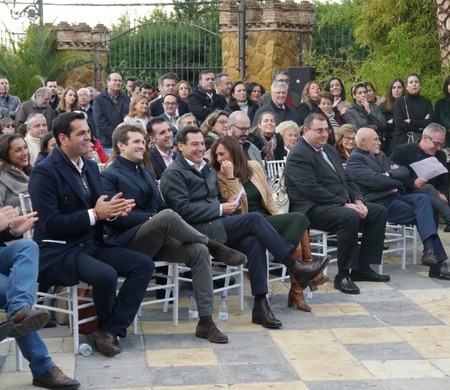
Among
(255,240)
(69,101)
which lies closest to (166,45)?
(69,101)

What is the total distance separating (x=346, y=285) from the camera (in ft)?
29.1

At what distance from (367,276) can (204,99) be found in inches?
170

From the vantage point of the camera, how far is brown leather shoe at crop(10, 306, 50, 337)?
18.9 feet

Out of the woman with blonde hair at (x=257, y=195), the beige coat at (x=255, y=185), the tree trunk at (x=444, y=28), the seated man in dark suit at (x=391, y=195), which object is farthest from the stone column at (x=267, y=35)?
the woman with blonde hair at (x=257, y=195)

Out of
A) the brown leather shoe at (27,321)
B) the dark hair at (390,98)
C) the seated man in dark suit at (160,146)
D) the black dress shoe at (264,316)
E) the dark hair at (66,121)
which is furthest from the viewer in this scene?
the dark hair at (390,98)

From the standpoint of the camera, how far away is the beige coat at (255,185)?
8.39m

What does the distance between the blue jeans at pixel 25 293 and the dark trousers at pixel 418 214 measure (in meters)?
4.66

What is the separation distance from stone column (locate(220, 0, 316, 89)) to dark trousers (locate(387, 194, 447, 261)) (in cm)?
913

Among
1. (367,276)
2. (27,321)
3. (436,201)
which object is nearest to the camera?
(27,321)

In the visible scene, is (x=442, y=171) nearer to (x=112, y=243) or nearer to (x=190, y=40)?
(x=112, y=243)

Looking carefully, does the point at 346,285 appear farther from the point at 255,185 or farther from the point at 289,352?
the point at 289,352

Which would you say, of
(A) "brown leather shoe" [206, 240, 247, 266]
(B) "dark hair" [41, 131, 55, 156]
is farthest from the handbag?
(B) "dark hair" [41, 131, 55, 156]

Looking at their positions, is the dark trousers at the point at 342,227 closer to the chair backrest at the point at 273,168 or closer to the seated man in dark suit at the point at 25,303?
the chair backrest at the point at 273,168

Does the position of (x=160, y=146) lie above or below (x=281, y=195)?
above
